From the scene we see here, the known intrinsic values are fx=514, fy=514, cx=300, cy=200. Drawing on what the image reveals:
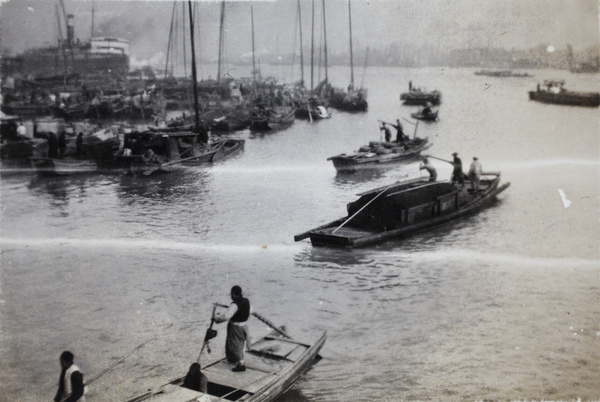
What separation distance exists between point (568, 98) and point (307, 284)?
1349 inches

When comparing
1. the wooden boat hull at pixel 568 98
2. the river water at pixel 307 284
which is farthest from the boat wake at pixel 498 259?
the wooden boat hull at pixel 568 98

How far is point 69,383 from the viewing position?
6.34 m

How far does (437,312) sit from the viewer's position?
10.4 meters

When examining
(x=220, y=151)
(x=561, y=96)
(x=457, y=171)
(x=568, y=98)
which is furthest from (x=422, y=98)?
(x=457, y=171)

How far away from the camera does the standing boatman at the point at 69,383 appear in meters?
6.20

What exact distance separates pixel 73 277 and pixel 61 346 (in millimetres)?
3449

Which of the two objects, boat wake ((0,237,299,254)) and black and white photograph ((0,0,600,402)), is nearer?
black and white photograph ((0,0,600,402))

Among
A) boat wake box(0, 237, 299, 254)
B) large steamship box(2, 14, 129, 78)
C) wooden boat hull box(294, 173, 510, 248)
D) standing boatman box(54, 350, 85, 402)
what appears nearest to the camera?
standing boatman box(54, 350, 85, 402)

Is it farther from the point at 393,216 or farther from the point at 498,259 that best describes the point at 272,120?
the point at 498,259

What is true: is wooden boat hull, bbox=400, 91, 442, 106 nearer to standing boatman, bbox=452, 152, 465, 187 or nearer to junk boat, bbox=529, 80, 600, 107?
junk boat, bbox=529, 80, 600, 107

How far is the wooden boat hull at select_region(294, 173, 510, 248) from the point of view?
13.7 metres

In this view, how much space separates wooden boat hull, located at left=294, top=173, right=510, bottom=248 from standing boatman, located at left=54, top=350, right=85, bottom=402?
798 cm

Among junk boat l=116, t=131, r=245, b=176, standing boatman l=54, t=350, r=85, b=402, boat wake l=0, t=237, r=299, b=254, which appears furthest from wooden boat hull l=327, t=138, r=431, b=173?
standing boatman l=54, t=350, r=85, b=402

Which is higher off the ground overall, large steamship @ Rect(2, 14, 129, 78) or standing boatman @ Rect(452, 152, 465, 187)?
large steamship @ Rect(2, 14, 129, 78)
